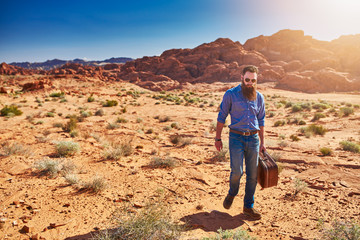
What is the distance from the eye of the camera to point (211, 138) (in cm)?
857

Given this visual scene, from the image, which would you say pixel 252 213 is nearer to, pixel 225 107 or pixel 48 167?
pixel 225 107

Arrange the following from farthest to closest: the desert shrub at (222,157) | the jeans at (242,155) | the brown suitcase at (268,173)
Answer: the desert shrub at (222,157)
the brown suitcase at (268,173)
the jeans at (242,155)

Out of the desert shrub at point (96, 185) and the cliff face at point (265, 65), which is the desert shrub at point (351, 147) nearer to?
the desert shrub at point (96, 185)

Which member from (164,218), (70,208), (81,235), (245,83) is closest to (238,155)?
(245,83)

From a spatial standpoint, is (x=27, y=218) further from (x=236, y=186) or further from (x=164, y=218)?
(x=236, y=186)

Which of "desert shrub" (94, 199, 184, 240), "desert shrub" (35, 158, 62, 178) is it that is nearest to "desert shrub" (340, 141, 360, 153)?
"desert shrub" (94, 199, 184, 240)

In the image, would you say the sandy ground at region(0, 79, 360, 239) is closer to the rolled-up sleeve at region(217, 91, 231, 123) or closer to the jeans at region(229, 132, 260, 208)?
the jeans at region(229, 132, 260, 208)

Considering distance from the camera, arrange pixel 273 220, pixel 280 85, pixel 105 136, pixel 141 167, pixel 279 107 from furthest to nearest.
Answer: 1. pixel 280 85
2. pixel 279 107
3. pixel 105 136
4. pixel 141 167
5. pixel 273 220

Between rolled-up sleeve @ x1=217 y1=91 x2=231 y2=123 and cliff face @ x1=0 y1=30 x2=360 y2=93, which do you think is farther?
cliff face @ x1=0 y1=30 x2=360 y2=93

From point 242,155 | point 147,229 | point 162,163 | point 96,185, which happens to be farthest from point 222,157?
point 147,229

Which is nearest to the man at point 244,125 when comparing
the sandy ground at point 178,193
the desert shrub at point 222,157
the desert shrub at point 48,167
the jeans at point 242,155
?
the jeans at point 242,155

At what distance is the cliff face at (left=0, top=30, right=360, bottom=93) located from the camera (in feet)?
157

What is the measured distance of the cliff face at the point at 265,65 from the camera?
4788 cm

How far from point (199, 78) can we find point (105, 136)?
57.1 metres
